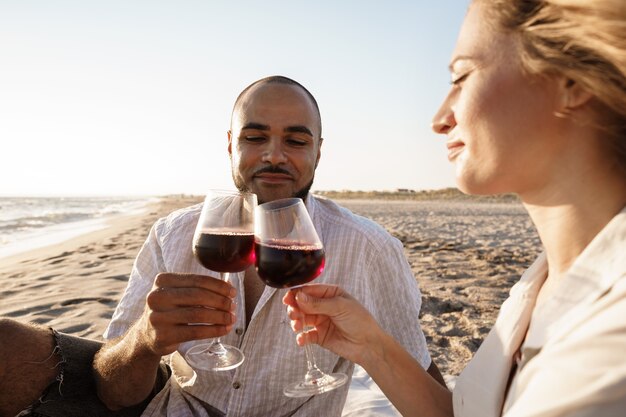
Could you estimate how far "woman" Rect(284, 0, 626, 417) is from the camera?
1134mm

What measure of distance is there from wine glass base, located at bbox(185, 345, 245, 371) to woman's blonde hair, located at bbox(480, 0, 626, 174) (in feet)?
5.28

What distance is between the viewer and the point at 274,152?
3.04 m

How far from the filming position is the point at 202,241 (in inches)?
80.7

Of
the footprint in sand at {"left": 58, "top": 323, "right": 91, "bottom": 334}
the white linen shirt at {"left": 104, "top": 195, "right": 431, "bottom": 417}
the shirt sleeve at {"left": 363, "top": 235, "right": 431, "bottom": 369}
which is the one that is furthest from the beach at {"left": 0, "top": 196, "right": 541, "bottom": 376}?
the white linen shirt at {"left": 104, "top": 195, "right": 431, "bottom": 417}

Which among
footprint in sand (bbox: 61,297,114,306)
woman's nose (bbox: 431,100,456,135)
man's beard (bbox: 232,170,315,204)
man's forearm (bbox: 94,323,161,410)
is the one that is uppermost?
woman's nose (bbox: 431,100,456,135)

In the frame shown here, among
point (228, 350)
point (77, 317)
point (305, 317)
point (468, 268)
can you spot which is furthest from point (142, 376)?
point (468, 268)

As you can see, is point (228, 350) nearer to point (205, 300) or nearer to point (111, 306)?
point (205, 300)

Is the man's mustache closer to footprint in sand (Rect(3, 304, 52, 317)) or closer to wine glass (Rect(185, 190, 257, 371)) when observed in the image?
wine glass (Rect(185, 190, 257, 371))

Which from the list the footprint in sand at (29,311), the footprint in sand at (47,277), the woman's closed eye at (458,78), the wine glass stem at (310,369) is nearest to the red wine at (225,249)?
the wine glass stem at (310,369)

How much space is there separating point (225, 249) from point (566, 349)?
4.30 feet

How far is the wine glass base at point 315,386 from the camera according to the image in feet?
6.60

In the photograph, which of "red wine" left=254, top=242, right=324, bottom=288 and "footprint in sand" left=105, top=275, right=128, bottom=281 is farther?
"footprint in sand" left=105, top=275, right=128, bottom=281

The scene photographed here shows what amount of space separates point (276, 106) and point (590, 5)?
6.71ft

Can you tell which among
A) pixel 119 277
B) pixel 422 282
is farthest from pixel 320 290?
pixel 119 277
